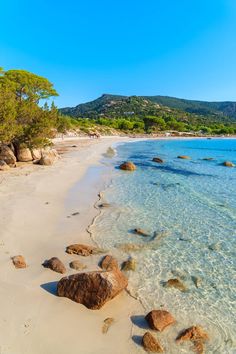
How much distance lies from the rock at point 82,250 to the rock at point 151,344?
134 inches

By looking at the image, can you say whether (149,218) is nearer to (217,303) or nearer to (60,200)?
(60,200)

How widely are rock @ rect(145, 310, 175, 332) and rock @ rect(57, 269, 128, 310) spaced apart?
93cm

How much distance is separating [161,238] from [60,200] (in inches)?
227

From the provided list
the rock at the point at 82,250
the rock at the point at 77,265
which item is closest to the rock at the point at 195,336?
the rock at the point at 77,265

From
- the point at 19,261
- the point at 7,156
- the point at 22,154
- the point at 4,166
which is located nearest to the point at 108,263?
the point at 19,261

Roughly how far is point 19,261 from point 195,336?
4523 millimetres

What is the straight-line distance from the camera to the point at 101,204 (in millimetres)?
12883

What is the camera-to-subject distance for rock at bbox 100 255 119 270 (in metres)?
7.20

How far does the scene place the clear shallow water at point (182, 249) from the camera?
568 centimetres

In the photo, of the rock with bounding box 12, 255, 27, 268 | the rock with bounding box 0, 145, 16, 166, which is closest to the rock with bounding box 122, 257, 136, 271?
the rock with bounding box 12, 255, 27, 268

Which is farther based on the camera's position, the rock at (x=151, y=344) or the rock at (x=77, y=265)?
the rock at (x=77, y=265)

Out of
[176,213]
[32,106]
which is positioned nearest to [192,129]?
[32,106]

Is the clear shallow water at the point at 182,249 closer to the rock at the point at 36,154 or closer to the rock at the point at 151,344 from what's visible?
the rock at the point at 151,344

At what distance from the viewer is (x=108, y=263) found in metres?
7.38
